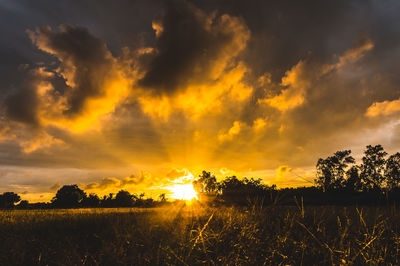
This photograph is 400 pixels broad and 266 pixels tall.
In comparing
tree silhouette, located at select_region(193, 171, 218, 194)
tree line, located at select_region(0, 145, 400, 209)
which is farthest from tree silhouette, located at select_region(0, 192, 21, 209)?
tree silhouette, located at select_region(193, 171, 218, 194)

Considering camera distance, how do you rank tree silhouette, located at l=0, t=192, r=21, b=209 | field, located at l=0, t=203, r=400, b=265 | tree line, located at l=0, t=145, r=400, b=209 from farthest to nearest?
tree silhouette, located at l=0, t=192, r=21, b=209 → tree line, located at l=0, t=145, r=400, b=209 → field, located at l=0, t=203, r=400, b=265

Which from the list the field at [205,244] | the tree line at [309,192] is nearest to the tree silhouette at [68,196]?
the tree line at [309,192]

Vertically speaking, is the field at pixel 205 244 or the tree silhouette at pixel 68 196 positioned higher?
the field at pixel 205 244

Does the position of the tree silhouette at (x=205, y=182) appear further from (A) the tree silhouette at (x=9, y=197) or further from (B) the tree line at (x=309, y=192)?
(A) the tree silhouette at (x=9, y=197)

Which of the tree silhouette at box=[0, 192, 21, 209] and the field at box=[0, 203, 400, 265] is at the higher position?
the field at box=[0, 203, 400, 265]

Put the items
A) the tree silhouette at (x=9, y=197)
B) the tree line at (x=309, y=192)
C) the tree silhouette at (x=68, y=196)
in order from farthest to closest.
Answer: the tree silhouette at (x=9, y=197), the tree silhouette at (x=68, y=196), the tree line at (x=309, y=192)

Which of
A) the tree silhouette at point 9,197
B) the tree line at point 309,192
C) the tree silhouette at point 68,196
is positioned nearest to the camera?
the tree line at point 309,192

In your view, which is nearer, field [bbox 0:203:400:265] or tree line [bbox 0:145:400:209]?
field [bbox 0:203:400:265]

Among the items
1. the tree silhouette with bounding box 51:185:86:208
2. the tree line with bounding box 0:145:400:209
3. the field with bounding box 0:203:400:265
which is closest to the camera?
the field with bounding box 0:203:400:265

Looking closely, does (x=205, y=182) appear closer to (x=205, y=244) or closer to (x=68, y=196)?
(x=68, y=196)

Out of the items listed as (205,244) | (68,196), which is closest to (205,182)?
(68,196)

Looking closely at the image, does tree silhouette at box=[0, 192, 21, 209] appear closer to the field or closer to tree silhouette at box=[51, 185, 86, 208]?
tree silhouette at box=[51, 185, 86, 208]

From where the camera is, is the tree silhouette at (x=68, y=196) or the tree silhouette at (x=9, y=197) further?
the tree silhouette at (x=9, y=197)

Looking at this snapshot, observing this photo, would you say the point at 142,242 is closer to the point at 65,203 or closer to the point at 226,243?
the point at 226,243
